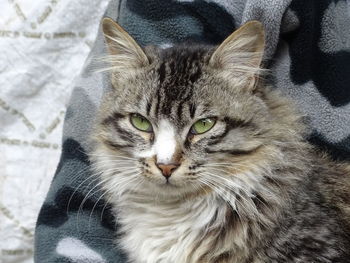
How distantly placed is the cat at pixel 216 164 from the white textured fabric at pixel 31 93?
579 mm

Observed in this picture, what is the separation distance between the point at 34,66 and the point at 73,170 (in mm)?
490

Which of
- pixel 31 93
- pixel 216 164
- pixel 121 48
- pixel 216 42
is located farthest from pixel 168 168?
pixel 31 93

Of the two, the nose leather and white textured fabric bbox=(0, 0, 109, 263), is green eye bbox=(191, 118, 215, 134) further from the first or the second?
white textured fabric bbox=(0, 0, 109, 263)

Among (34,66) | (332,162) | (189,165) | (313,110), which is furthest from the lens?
(34,66)

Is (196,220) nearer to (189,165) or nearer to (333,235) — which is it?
(189,165)

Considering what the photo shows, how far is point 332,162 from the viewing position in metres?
1.36

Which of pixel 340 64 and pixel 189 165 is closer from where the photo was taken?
pixel 189 165

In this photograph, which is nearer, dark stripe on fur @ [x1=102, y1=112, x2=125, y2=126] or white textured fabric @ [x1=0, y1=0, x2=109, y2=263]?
dark stripe on fur @ [x1=102, y1=112, x2=125, y2=126]

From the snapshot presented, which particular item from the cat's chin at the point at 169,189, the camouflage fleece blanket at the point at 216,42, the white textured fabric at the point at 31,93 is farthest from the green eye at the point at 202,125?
the white textured fabric at the point at 31,93

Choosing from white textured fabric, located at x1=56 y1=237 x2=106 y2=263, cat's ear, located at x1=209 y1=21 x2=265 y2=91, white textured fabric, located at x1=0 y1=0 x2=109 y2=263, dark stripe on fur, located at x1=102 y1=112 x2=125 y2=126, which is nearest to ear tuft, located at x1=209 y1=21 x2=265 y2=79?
cat's ear, located at x1=209 y1=21 x2=265 y2=91

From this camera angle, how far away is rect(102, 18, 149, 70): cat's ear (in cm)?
120

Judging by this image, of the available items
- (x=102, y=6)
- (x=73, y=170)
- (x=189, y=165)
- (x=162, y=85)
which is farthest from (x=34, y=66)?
(x=189, y=165)

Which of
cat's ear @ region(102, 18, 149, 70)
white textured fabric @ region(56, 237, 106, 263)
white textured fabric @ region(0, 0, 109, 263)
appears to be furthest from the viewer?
white textured fabric @ region(0, 0, 109, 263)

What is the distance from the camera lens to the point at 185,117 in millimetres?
1104
